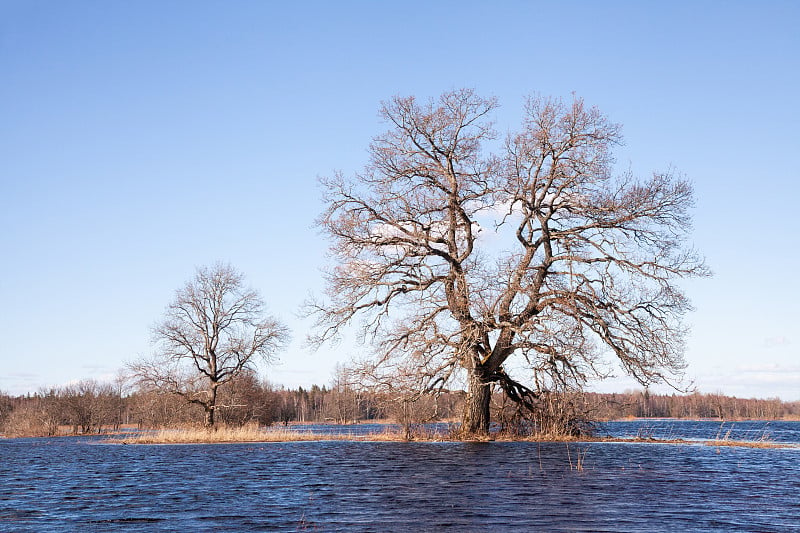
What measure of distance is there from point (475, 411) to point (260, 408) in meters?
28.2

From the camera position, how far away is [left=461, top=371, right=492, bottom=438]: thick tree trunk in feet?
92.5

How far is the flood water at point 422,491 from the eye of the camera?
1115 centimetres

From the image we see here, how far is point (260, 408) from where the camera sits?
52.6 metres

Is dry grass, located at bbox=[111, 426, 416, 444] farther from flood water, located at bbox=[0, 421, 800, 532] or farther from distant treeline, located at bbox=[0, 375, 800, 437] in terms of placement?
flood water, located at bbox=[0, 421, 800, 532]

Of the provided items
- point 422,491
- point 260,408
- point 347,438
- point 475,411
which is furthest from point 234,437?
point 422,491

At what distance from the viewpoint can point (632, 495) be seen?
13703mm

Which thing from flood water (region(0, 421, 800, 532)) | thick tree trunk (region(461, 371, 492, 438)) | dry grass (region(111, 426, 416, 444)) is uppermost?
thick tree trunk (region(461, 371, 492, 438))

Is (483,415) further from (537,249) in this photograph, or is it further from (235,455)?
(235,455)

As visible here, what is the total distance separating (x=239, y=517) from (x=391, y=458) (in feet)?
34.4

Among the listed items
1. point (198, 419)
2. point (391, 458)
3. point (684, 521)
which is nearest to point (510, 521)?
point (684, 521)

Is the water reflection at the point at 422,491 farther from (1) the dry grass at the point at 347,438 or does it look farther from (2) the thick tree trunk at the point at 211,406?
(2) the thick tree trunk at the point at 211,406

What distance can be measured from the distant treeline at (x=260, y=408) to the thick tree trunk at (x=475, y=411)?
52 cm

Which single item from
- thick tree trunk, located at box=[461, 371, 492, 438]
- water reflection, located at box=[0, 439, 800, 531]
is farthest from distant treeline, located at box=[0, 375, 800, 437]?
water reflection, located at box=[0, 439, 800, 531]

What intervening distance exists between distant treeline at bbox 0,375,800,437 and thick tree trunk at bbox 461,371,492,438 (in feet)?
1.71
